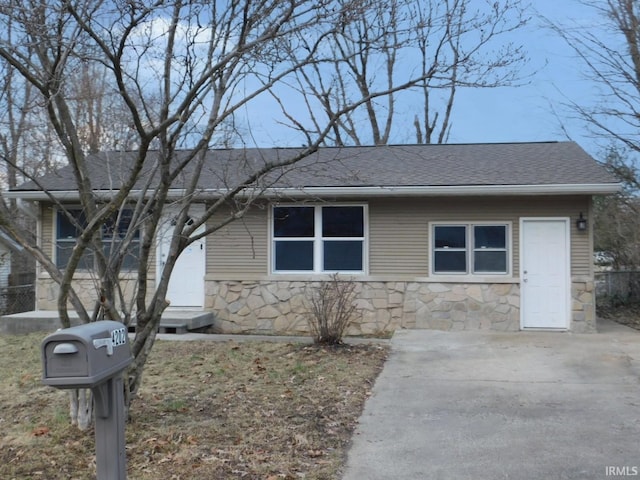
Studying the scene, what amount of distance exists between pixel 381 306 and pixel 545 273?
3019 mm

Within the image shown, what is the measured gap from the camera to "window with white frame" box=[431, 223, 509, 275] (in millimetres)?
10883

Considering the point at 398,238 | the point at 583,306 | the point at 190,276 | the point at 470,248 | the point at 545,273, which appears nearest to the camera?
the point at 583,306

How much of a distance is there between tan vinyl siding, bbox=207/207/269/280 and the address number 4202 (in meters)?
8.04

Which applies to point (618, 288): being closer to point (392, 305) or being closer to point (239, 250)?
point (392, 305)

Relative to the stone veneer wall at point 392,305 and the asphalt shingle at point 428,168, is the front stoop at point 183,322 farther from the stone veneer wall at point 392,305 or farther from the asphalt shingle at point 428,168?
the asphalt shingle at point 428,168

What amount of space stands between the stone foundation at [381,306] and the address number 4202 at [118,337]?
7473 mm

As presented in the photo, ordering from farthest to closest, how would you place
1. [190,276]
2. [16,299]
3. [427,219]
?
→ [16,299] < [190,276] < [427,219]

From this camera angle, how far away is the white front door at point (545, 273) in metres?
10.6

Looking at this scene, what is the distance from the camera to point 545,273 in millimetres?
10688

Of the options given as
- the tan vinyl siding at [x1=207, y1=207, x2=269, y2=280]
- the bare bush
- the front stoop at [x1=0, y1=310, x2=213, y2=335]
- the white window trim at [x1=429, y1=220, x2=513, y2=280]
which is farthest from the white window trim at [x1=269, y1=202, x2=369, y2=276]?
the bare bush

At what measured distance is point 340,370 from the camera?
7.29m

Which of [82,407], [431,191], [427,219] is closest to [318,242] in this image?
[427,219]

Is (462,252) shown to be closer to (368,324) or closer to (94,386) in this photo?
(368,324)

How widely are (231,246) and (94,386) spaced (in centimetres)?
859
